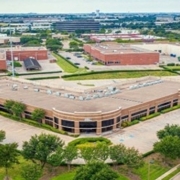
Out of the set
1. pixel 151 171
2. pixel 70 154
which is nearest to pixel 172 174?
pixel 151 171

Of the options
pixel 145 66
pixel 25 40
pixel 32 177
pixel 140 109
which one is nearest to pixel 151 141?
pixel 140 109

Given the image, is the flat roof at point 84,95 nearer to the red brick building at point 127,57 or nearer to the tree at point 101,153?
the tree at point 101,153

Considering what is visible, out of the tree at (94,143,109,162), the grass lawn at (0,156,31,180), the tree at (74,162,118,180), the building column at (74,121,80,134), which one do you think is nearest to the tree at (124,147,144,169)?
the tree at (94,143,109,162)

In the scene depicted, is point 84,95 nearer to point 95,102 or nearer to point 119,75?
point 95,102

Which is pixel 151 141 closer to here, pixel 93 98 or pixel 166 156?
pixel 166 156

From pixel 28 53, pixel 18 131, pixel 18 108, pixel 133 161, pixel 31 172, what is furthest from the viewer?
pixel 28 53

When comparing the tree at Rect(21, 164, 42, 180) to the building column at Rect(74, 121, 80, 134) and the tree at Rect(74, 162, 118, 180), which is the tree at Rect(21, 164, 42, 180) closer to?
the tree at Rect(74, 162, 118, 180)
